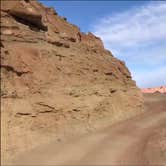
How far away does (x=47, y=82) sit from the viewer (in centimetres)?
1975

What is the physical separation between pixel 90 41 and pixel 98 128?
9.77m

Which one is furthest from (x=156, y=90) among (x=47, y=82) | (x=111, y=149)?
(x=111, y=149)

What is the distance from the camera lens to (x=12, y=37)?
19000 mm

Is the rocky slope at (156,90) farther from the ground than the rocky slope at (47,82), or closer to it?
farther from the ground

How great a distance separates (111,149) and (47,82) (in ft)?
16.5

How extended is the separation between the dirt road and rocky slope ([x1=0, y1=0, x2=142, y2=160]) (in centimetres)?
75

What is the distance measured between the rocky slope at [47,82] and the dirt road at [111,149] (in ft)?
2.45

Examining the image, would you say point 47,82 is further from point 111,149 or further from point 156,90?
point 156,90

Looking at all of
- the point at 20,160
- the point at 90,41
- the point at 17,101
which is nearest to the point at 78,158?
the point at 20,160

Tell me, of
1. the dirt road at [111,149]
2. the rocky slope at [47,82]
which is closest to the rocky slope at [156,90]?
the rocky slope at [47,82]

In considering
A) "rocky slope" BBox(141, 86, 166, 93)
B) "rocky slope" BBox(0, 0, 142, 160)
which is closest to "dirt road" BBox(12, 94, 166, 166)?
"rocky slope" BBox(0, 0, 142, 160)

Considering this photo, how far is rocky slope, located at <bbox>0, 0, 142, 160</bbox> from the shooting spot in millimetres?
16781

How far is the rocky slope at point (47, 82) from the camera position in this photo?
16.8m

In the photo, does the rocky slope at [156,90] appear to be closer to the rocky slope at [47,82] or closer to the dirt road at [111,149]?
the rocky slope at [47,82]
